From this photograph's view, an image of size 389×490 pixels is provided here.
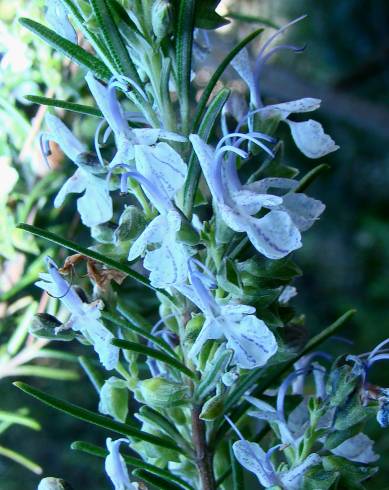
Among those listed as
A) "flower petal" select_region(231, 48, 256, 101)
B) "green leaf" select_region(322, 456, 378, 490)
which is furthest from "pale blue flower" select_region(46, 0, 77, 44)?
"green leaf" select_region(322, 456, 378, 490)

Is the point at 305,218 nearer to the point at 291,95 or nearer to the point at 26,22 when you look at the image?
the point at 26,22

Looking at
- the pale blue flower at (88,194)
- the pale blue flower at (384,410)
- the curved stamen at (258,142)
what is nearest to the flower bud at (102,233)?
the pale blue flower at (88,194)

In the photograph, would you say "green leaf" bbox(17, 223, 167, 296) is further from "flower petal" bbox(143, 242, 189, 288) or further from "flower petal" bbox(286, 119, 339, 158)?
"flower petal" bbox(286, 119, 339, 158)

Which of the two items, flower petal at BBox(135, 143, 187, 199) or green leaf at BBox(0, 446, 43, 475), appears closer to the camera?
flower petal at BBox(135, 143, 187, 199)

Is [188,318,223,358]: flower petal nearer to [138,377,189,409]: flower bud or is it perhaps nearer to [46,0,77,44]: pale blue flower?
[138,377,189,409]: flower bud

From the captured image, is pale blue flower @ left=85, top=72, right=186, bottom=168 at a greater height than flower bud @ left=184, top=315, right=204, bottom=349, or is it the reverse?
pale blue flower @ left=85, top=72, right=186, bottom=168

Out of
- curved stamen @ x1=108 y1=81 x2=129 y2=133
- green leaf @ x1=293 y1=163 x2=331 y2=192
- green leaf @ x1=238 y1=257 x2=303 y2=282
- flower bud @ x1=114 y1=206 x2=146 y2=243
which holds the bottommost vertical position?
green leaf @ x1=238 y1=257 x2=303 y2=282
